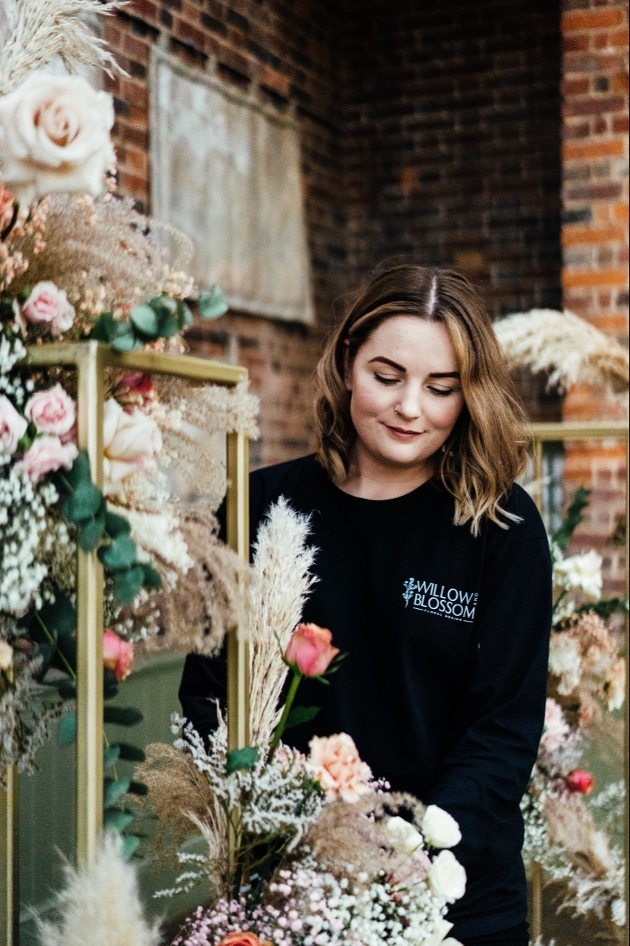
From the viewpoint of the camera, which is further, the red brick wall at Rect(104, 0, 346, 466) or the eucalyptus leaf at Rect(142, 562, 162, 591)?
the red brick wall at Rect(104, 0, 346, 466)

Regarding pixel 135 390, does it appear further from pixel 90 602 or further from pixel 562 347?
pixel 562 347

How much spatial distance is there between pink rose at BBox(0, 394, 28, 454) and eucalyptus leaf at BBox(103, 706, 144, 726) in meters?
0.28

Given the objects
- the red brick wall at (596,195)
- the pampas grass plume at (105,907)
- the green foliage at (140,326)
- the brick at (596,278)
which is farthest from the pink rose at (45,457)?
the brick at (596,278)

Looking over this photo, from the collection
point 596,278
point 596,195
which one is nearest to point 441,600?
point 596,278

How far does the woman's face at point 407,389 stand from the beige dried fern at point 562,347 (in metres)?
1.16

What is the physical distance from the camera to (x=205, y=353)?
3.87 metres

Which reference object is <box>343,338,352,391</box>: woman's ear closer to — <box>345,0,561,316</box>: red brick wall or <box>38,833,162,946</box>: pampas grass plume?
<box>38,833,162,946</box>: pampas grass plume

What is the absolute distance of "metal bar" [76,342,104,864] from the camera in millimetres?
945

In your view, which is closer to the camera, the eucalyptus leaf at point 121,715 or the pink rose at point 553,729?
the eucalyptus leaf at point 121,715

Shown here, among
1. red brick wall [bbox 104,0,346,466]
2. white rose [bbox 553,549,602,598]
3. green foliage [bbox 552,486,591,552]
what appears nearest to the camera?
white rose [bbox 553,549,602,598]

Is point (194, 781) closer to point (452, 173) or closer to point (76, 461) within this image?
point (76, 461)

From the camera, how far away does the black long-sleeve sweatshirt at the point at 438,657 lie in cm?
150

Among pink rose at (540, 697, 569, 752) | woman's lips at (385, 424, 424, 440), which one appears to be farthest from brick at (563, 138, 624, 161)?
woman's lips at (385, 424, 424, 440)

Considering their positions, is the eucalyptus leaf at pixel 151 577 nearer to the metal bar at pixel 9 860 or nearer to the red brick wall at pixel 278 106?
the metal bar at pixel 9 860
